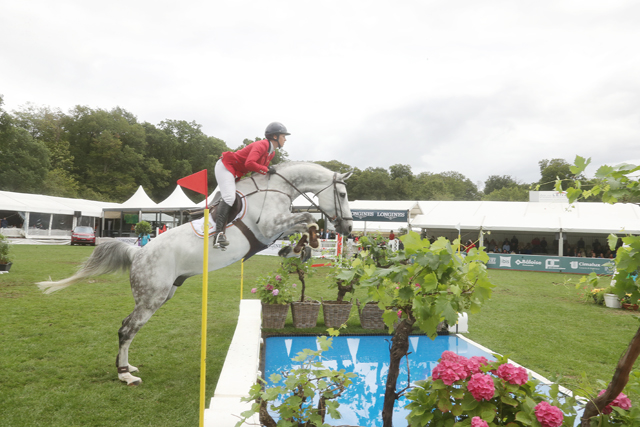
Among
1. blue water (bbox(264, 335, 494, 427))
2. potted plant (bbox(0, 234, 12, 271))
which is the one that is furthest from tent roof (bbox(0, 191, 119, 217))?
blue water (bbox(264, 335, 494, 427))

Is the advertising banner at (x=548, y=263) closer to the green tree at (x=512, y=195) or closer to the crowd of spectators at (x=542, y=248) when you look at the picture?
the crowd of spectators at (x=542, y=248)

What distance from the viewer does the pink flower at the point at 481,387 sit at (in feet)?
4.56

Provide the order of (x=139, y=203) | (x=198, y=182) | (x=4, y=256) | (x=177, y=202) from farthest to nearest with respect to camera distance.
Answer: (x=139, y=203)
(x=177, y=202)
(x=4, y=256)
(x=198, y=182)

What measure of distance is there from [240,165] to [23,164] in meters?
40.4

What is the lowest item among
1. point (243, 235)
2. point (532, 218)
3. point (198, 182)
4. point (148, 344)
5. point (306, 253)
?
point (148, 344)

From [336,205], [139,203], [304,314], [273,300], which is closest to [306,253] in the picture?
[336,205]

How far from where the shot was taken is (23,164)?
113ft

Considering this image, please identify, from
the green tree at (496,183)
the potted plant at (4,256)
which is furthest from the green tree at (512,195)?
the potted plant at (4,256)

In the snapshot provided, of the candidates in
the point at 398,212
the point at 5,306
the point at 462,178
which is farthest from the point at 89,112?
the point at 462,178

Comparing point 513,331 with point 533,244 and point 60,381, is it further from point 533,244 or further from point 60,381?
point 533,244

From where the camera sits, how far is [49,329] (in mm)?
5359

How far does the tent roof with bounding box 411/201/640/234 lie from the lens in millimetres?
16750

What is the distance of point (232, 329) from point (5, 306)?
13.2 ft

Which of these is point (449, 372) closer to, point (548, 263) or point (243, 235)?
point (243, 235)
